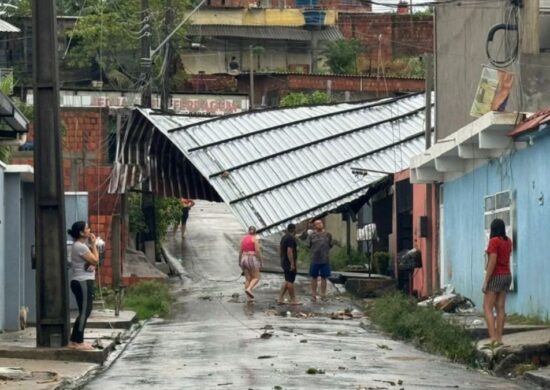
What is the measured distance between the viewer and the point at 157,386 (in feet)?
48.7

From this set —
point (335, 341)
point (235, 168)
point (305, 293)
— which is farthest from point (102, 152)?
point (335, 341)

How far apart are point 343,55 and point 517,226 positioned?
52.2 m

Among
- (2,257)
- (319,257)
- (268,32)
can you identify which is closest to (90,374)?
(2,257)

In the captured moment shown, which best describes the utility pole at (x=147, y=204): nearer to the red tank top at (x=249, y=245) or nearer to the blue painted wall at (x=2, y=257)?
the red tank top at (x=249, y=245)

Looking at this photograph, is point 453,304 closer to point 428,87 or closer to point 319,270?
point 319,270

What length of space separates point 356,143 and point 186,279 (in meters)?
5.90

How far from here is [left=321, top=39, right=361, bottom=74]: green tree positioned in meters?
76.2

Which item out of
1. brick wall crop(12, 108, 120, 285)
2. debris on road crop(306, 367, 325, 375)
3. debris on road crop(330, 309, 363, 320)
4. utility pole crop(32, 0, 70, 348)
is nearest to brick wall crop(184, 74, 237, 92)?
brick wall crop(12, 108, 120, 285)

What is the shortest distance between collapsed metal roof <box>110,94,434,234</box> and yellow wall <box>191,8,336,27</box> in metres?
37.1

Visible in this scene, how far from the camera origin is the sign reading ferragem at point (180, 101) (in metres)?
61.1

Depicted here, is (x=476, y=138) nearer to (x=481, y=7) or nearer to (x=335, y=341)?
(x=481, y=7)

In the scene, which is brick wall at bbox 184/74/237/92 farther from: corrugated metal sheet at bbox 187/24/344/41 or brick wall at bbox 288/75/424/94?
brick wall at bbox 288/75/424/94

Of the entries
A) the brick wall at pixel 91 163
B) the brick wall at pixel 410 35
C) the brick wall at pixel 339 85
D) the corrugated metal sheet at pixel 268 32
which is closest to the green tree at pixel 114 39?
the brick wall at pixel 339 85

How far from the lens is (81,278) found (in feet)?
63.8
